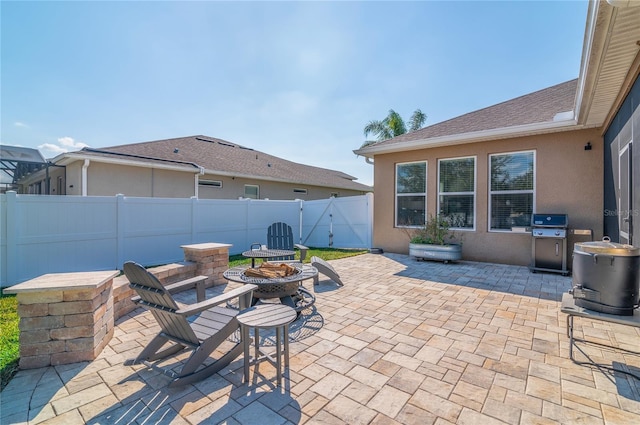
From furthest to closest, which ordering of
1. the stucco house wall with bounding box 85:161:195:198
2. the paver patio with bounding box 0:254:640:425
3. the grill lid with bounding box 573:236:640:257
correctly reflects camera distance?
the stucco house wall with bounding box 85:161:195:198 < the grill lid with bounding box 573:236:640:257 < the paver patio with bounding box 0:254:640:425

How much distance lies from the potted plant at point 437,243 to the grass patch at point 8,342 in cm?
743

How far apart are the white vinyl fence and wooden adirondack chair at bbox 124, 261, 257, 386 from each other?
4.67 meters

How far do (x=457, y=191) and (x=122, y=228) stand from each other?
8.55 meters

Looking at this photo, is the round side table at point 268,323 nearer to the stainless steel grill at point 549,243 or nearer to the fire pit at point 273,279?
the fire pit at point 273,279

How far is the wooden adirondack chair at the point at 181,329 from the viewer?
7.40 feet

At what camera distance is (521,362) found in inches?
103

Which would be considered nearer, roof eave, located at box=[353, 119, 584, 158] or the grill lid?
the grill lid

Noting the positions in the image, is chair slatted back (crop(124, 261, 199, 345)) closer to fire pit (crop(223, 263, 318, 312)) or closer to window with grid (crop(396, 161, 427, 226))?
fire pit (crop(223, 263, 318, 312))

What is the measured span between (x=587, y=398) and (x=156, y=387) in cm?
332

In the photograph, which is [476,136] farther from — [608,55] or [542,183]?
[608,55]

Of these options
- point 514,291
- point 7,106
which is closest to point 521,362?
point 514,291

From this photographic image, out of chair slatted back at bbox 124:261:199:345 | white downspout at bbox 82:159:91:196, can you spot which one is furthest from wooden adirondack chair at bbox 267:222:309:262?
white downspout at bbox 82:159:91:196

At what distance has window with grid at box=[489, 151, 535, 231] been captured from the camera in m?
6.80

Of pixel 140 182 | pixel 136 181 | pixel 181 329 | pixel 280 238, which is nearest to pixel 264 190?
pixel 140 182
